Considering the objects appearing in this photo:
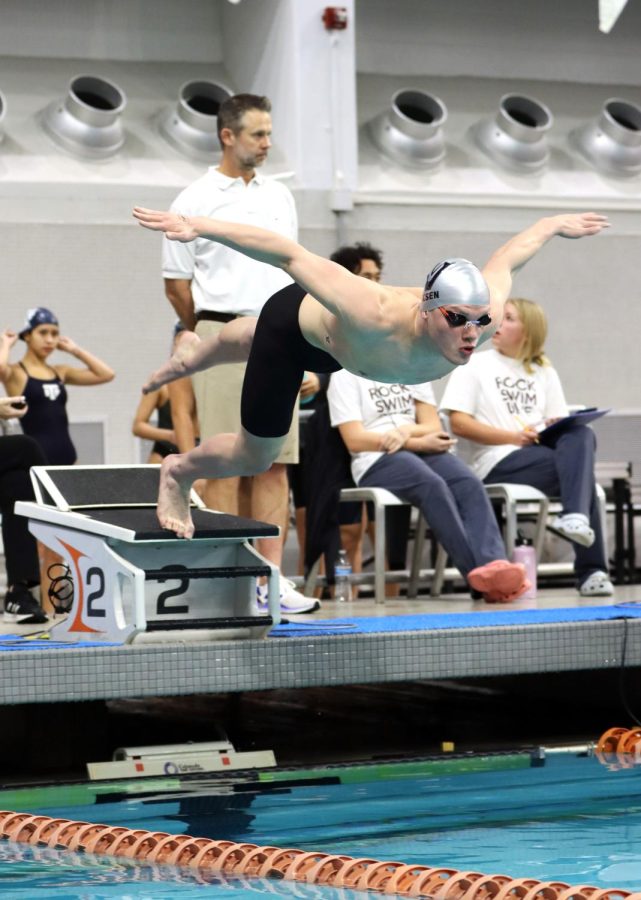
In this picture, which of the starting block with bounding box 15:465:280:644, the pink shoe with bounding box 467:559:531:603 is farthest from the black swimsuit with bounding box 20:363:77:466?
the pink shoe with bounding box 467:559:531:603

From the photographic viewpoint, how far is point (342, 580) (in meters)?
5.97

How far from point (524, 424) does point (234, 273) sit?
174cm

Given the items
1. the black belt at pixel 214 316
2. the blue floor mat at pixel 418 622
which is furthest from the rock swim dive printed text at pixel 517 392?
the black belt at pixel 214 316

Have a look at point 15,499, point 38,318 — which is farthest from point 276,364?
point 38,318

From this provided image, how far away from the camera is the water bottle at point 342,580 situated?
597 centimetres

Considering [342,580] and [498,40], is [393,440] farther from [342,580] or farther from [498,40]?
[498,40]

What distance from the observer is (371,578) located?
604cm

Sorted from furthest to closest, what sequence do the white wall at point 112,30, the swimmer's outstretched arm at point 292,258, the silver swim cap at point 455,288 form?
1. the white wall at point 112,30
2. the swimmer's outstretched arm at point 292,258
3. the silver swim cap at point 455,288

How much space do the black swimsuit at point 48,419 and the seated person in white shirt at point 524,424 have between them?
1747mm

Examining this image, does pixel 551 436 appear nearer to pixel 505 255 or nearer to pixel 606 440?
pixel 505 255

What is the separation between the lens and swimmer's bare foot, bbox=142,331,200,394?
14.3ft

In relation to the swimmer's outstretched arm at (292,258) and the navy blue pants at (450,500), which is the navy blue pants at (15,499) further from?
the swimmer's outstretched arm at (292,258)

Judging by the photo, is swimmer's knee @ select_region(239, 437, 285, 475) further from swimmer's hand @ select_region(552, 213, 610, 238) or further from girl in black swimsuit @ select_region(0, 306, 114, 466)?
girl in black swimsuit @ select_region(0, 306, 114, 466)

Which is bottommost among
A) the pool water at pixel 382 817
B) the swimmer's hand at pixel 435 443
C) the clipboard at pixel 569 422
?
the pool water at pixel 382 817
